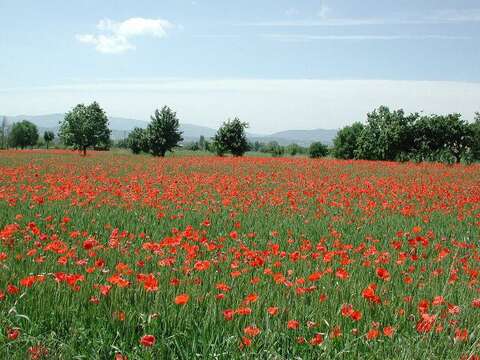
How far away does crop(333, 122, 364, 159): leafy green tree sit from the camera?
259ft

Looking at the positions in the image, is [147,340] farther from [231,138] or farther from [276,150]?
[276,150]

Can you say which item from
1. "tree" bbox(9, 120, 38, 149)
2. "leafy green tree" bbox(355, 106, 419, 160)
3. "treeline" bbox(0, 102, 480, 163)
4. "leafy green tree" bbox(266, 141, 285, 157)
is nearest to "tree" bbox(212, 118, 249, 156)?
"treeline" bbox(0, 102, 480, 163)

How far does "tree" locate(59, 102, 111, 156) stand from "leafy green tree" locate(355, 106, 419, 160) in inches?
1265

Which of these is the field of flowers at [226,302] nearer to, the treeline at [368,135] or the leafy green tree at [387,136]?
the treeline at [368,135]

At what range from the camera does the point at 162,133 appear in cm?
5400

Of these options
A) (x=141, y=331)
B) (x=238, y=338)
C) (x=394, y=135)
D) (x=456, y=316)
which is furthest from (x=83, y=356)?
(x=394, y=135)

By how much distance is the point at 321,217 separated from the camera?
31.9ft

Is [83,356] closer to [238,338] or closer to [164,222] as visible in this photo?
[238,338]

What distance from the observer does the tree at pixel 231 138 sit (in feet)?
175

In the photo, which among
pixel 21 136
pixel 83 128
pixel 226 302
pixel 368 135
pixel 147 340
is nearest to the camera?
pixel 147 340

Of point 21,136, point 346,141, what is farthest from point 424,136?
point 21,136

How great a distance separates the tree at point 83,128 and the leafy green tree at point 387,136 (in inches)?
1265

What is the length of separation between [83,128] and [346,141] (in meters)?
47.1

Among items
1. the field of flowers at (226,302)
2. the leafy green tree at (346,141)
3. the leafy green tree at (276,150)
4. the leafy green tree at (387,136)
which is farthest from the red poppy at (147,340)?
the leafy green tree at (346,141)
